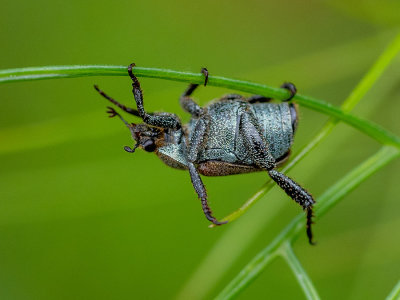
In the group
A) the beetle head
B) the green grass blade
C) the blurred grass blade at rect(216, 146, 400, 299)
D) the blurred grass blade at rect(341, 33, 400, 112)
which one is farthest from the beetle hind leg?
the blurred grass blade at rect(341, 33, 400, 112)

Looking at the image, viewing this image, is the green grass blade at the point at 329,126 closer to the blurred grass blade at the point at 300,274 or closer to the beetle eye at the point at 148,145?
the blurred grass blade at the point at 300,274

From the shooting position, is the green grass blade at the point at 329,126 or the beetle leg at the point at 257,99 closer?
the green grass blade at the point at 329,126

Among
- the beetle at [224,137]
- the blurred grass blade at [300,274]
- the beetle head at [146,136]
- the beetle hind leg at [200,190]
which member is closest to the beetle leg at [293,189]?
the beetle at [224,137]

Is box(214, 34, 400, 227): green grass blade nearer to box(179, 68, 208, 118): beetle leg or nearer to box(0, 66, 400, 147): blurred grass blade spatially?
box(0, 66, 400, 147): blurred grass blade

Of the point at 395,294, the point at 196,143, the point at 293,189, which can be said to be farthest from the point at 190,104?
the point at 395,294

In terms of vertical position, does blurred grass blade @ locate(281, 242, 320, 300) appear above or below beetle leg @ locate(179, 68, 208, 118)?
below

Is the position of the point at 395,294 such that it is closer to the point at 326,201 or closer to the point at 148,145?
the point at 326,201

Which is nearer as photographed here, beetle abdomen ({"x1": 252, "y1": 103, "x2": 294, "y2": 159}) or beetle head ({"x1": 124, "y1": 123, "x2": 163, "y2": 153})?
beetle abdomen ({"x1": 252, "y1": 103, "x2": 294, "y2": 159})
